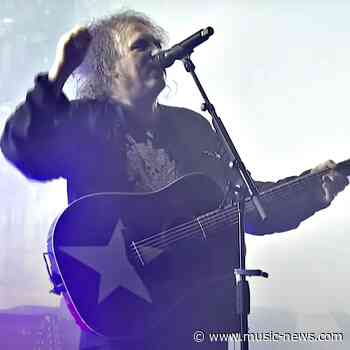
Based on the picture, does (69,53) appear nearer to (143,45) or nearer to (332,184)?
(143,45)

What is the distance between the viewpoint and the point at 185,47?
4.54 ft

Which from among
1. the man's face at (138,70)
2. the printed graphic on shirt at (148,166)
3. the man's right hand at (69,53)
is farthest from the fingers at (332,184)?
the man's right hand at (69,53)

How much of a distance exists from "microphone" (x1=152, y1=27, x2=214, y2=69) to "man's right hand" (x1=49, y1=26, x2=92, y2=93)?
11.6 inches

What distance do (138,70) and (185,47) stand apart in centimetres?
32

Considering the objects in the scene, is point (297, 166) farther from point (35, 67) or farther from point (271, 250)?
point (35, 67)

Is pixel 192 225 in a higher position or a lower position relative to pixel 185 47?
lower

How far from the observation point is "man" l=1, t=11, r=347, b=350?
1.56 meters

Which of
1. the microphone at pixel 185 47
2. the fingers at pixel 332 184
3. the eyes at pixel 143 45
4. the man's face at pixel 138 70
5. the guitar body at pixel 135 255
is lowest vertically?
the guitar body at pixel 135 255

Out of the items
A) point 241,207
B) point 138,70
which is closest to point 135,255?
point 241,207

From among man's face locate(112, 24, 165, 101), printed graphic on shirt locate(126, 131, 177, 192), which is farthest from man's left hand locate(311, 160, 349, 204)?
man's face locate(112, 24, 165, 101)

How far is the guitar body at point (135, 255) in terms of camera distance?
145 cm

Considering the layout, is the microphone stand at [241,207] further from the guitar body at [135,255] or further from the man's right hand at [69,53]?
the man's right hand at [69,53]

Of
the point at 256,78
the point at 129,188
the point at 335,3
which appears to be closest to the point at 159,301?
the point at 129,188

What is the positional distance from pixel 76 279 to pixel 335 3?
1185mm
